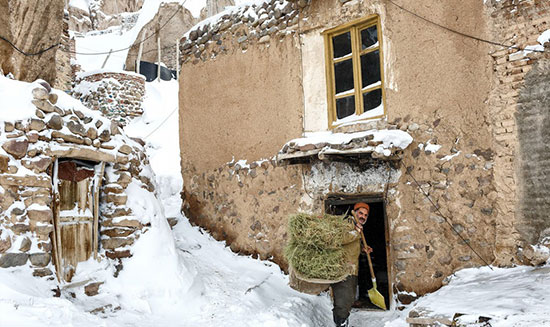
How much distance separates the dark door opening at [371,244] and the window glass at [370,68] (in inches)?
64.1

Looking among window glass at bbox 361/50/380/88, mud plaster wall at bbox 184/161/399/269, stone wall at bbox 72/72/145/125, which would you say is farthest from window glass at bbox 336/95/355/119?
stone wall at bbox 72/72/145/125

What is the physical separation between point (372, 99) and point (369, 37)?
0.88 meters

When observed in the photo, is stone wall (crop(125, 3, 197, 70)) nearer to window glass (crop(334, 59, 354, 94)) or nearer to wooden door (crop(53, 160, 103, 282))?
window glass (crop(334, 59, 354, 94))

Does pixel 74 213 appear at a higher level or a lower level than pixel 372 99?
lower

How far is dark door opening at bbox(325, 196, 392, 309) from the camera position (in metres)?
6.02

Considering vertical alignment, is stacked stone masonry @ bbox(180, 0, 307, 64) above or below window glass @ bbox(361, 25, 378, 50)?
above

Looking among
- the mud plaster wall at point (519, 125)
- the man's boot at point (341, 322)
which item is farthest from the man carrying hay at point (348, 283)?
the mud plaster wall at point (519, 125)

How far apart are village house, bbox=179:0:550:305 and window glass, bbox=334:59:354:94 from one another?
0.02m

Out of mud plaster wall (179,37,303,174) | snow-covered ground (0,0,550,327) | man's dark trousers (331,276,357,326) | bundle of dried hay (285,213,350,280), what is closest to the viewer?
snow-covered ground (0,0,550,327)

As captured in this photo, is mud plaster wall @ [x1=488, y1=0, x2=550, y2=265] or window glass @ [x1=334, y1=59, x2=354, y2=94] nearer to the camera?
mud plaster wall @ [x1=488, y1=0, x2=550, y2=265]

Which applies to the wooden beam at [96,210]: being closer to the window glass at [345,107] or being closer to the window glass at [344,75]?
the window glass at [345,107]

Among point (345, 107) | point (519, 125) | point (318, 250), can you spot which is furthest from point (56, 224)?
point (519, 125)

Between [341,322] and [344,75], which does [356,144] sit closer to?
[344,75]

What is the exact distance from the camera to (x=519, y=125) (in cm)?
477
